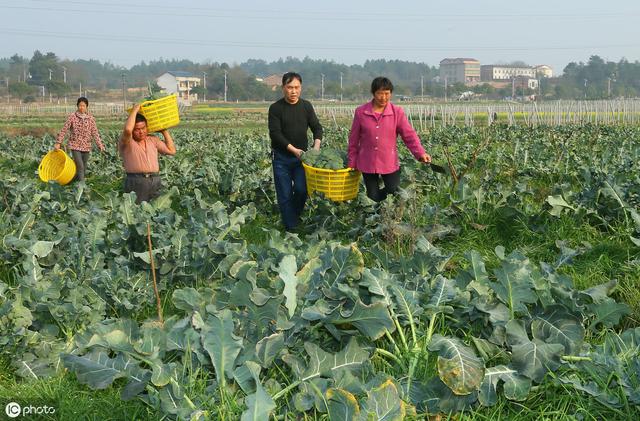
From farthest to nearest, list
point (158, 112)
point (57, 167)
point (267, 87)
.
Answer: point (267, 87) < point (57, 167) < point (158, 112)

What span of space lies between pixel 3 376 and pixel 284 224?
12.0 ft

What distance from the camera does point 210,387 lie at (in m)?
2.81

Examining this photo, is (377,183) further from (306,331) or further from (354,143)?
(306,331)

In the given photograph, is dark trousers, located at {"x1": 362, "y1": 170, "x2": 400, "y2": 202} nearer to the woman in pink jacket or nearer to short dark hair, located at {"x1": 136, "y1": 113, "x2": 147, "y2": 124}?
the woman in pink jacket

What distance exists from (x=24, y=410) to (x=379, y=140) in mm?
3794

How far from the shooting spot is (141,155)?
21.1 feet

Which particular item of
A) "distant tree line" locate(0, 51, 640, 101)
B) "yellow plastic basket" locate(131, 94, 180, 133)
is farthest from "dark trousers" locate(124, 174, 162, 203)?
"distant tree line" locate(0, 51, 640, 101)

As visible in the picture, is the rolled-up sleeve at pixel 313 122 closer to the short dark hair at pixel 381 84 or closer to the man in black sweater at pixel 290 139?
the man in black sweater at pixel 290 139

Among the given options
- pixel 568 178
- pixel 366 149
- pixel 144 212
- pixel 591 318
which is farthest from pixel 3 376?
pixel 568 178

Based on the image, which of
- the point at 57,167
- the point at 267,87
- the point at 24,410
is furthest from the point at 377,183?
the point at 267,87

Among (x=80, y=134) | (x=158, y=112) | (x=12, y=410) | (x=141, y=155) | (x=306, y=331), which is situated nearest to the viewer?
(x=12, y=410)

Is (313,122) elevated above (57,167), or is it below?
above

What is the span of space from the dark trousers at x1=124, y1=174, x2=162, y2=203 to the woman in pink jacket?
1933 mm

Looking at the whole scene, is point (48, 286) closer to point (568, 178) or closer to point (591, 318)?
point (591, 318)
